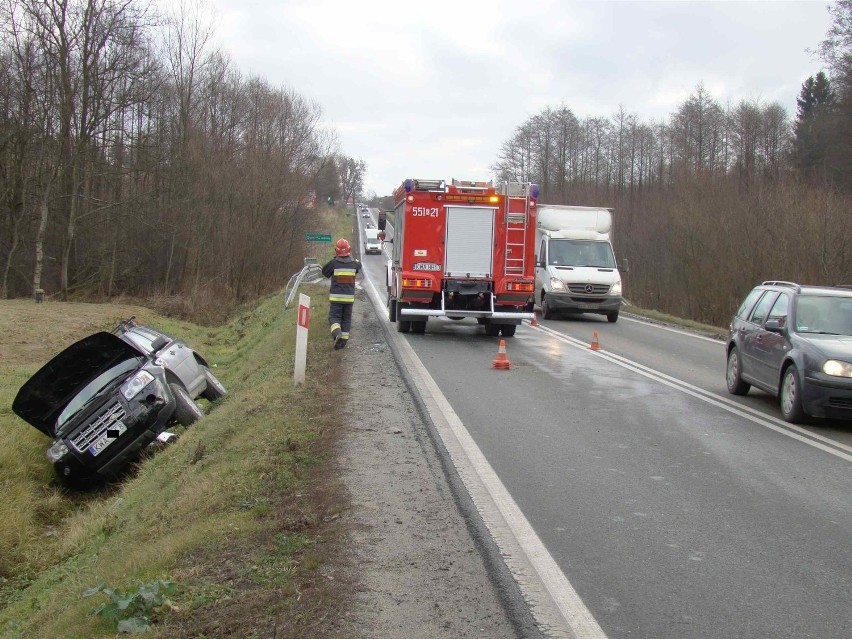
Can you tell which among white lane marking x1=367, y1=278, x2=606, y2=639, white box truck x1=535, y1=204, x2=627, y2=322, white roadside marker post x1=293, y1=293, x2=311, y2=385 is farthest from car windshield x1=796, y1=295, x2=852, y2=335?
white box truck x1=535, y1=204, x2=627, y2=322

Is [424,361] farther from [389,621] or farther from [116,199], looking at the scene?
[116,199]

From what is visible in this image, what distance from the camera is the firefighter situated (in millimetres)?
14383

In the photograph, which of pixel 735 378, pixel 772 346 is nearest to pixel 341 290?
pixel 735 378

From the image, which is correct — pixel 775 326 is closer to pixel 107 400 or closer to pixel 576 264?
pixel 107 400

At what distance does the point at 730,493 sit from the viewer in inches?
253

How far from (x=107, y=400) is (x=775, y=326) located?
830cm

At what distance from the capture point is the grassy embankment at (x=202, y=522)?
14.1 feet

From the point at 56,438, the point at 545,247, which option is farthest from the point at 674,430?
the point at 545,247

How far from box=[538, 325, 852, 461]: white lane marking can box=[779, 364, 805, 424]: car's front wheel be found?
10cm

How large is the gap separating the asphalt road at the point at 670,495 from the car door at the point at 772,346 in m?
0.44

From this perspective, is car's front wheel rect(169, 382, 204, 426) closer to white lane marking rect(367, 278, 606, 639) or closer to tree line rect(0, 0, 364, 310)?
white lane marking rect(367, 278, 606, 639)

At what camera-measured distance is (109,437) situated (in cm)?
1023

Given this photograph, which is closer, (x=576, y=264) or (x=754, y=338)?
(x=754, y=338)

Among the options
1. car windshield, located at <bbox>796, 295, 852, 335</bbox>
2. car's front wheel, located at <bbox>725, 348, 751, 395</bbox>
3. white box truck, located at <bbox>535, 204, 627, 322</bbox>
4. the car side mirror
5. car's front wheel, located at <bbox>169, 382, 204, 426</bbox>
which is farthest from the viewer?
white box truck, located at <bbox>535, 204, 627, 322</bbox>
